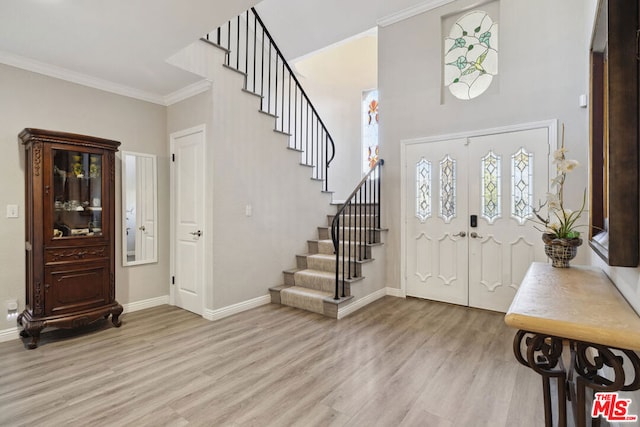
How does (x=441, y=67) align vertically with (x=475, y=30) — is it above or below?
below

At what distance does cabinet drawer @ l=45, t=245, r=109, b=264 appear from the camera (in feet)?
9.60

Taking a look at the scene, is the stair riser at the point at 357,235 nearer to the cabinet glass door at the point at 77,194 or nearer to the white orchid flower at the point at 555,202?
the white orchid flower at the point at 555,202

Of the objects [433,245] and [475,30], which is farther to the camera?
[433,245]

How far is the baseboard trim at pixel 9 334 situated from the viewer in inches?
116

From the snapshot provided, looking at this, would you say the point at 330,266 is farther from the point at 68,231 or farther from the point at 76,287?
the point at 68,231

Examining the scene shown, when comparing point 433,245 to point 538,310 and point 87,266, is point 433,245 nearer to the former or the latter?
point 538,310

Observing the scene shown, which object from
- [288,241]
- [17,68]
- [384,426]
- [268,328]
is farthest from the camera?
[288,241]

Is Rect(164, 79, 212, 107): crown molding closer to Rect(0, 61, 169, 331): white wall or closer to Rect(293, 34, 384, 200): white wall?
Rect(0, 61, 169, 331): white wall

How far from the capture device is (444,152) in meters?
4.06

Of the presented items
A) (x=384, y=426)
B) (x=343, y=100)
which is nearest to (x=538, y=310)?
(x=384, y=426)

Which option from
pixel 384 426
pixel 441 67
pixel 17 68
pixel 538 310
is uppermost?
pixel 441 67

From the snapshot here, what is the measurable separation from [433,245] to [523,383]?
211cm

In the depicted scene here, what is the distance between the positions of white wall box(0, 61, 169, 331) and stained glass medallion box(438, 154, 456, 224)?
11.6 feet

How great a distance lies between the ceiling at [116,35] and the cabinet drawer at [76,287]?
6.48ft
